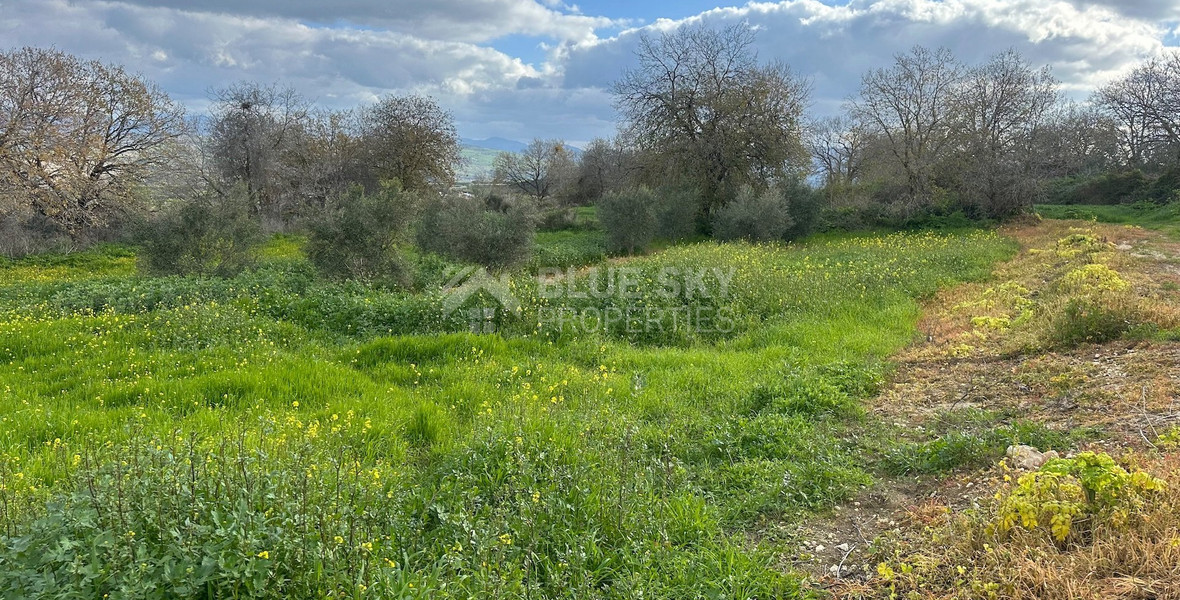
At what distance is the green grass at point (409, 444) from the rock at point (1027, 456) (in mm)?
995

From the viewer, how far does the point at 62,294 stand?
35.3ft

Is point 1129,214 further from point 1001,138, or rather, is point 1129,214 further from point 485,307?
point 485,307

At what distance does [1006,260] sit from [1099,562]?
619 inches

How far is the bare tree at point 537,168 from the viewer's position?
163ft

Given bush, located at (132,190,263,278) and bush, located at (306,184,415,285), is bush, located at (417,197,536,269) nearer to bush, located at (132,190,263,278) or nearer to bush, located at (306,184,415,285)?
bush, located at (306,184,415,285)

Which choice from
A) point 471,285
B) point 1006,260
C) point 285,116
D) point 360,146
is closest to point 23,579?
point 471,285

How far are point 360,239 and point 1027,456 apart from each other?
1323 cm

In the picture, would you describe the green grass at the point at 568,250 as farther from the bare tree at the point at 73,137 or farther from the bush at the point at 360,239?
the bare tree at the point at 73,137

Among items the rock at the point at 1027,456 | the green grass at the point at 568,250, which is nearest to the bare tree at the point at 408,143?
the green grass at the point at 568,250

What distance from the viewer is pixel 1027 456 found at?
14.4 ft

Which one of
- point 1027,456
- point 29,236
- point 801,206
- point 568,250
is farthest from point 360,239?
point 801,206

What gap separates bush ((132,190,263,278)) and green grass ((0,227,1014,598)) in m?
4.31

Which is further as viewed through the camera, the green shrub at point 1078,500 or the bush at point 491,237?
the bush at point 491,237

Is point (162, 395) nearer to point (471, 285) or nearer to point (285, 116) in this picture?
point (471, 285)
